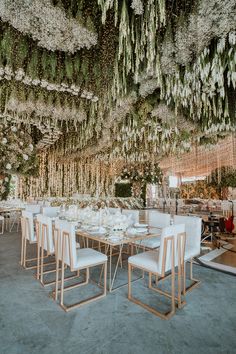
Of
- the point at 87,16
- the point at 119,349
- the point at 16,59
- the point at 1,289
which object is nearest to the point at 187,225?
the point at 119,349

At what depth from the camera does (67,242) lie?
Answer: 105 inches

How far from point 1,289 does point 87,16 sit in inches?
147

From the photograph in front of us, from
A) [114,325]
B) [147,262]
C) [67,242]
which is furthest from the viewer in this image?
[67,242]

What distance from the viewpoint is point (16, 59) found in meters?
3.49

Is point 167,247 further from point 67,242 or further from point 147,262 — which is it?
point 67,242

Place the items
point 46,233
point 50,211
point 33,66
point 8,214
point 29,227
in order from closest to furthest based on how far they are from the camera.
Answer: point 46,233 < point 33,66 < point 29,227 < point 50,211 < point 8,214

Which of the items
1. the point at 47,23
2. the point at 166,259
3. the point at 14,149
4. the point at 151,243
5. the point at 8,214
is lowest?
the point at 8,214

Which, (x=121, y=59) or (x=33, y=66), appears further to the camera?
(x=33, y=66)

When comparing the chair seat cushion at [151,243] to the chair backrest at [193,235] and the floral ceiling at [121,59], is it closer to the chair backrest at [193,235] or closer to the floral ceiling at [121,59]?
the chair backrest at [193,235]

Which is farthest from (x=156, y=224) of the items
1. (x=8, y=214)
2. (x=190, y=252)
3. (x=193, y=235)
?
(x=8, y=214)

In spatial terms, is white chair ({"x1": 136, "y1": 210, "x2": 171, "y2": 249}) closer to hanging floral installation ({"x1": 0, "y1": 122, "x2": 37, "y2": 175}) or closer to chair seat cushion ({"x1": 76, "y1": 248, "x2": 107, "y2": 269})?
chair seat cushion ({"x1": 76, "y1": 248, "x2": 107, "y2": 269})

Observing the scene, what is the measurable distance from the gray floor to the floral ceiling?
2959mm

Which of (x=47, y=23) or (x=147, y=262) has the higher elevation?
(x=47, y=23)

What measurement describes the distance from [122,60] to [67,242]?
2863mm
